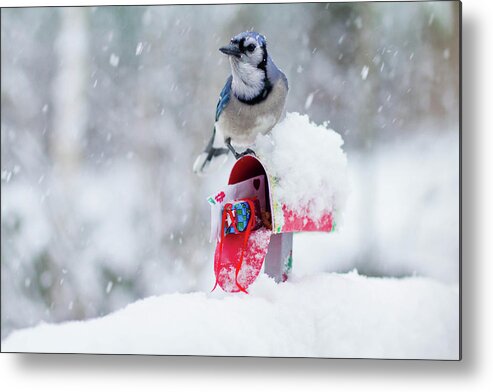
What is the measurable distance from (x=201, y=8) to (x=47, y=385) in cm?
115

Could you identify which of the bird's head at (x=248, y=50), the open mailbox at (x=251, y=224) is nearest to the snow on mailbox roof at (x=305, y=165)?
the open mailbox at (x=251, y=224)

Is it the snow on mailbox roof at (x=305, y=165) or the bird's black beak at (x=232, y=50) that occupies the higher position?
the bird's black beak at (x=232, y=50)

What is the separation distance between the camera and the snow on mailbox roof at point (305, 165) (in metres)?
1.80

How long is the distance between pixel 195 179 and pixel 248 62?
0.80 meters

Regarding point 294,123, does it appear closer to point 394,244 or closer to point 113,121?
point 394,244

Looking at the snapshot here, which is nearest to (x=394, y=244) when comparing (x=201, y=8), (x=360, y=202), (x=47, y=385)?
(x=360, y=202)

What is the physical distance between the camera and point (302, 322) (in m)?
1.95

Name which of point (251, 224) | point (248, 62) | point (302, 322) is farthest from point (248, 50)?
point (302, 322)

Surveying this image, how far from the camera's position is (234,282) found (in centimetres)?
183

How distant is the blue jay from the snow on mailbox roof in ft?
0.17

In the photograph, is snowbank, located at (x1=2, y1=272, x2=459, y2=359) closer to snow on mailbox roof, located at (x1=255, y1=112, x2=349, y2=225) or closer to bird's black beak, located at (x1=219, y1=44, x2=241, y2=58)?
snow on mailbox roof, located at (x1=255, y1=112, x2=349, y2=225)

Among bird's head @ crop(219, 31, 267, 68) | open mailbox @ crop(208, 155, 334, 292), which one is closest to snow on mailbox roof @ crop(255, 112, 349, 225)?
open mailbox @ crop(208, 155, 334, 292)

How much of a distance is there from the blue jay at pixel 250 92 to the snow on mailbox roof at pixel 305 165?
0.05 metres

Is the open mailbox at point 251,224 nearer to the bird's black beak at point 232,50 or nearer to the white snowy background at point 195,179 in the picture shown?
the white snowy background at point 195,179
